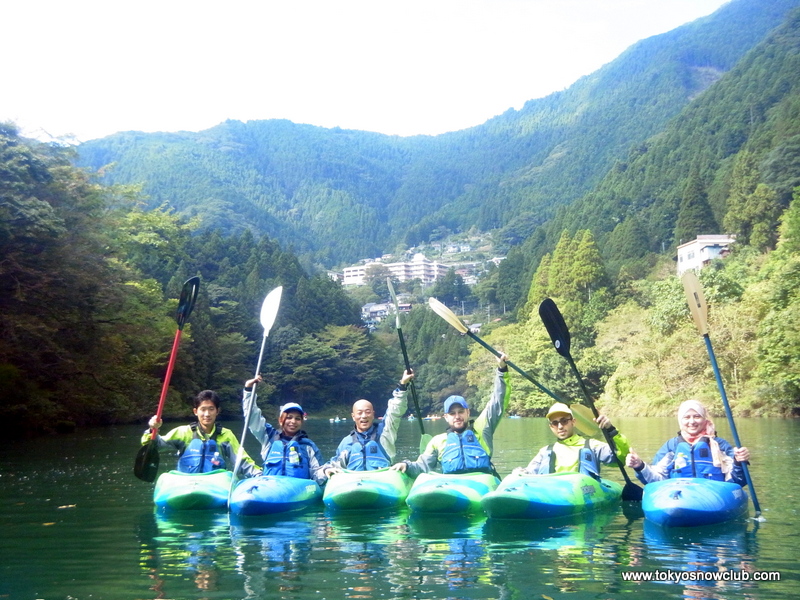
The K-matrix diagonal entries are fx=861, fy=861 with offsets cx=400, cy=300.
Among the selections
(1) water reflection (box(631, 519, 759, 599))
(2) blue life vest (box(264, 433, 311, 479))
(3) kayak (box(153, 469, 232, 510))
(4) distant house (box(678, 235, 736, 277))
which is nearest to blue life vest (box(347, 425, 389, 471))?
(2) blue life vest (box(264, 433, 311, 479))

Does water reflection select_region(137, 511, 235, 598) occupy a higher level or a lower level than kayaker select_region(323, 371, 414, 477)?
lower

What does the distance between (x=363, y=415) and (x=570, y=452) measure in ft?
7.15

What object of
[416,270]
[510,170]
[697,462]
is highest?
[510,170]

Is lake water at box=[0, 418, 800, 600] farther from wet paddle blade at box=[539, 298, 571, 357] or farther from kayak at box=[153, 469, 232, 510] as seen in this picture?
wet paddle blade at box=[539, 298, 571, 357]

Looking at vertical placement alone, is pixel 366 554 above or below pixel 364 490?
below

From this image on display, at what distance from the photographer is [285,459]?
9.14 metres

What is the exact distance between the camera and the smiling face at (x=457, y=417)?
878 cm

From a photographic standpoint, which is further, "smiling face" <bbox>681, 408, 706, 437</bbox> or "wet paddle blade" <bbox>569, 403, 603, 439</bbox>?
"wet paddle blade" <bbox>569, 403, 603, 439</bbox>

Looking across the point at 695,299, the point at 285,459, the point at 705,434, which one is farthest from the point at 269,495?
the point at 695,299

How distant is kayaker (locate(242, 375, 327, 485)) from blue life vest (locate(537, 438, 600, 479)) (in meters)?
2.41

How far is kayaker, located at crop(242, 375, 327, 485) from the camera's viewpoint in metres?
9.11

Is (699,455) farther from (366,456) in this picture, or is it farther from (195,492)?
(195,492)

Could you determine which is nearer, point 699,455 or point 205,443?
point 699,455

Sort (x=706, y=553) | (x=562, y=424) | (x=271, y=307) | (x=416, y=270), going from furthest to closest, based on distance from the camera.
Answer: (x=416, y=270) → (x=271, y=307) → (x=562, y=424) → (x=706, y=553)
